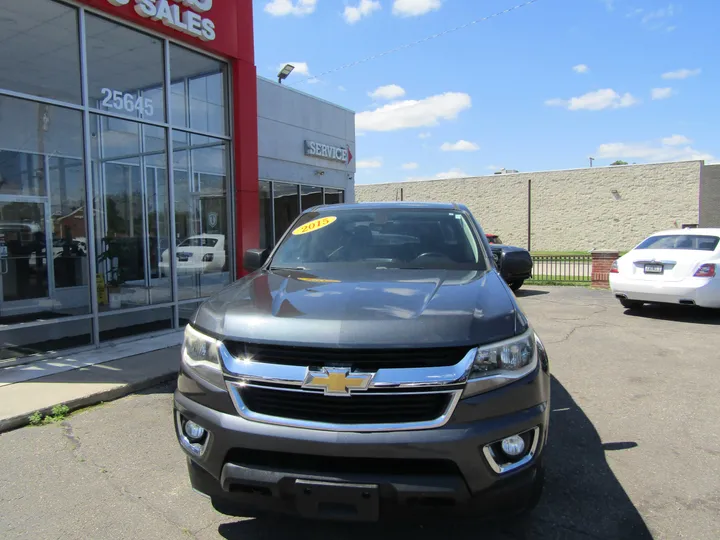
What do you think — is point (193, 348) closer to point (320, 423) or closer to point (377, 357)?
point (320, 423)

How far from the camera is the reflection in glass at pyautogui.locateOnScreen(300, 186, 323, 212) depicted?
1378 cm

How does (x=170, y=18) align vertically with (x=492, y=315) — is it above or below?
above

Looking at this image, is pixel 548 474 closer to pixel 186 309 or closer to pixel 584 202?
pixel 186 309

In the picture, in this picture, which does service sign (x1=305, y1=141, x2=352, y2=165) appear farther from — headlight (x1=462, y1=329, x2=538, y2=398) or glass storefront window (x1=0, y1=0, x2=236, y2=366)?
headlight (x1=462, y1=329, x2=538, y2=398)

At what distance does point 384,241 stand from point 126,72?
670 centimetres

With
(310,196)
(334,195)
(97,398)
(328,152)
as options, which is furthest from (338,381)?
(334,195)

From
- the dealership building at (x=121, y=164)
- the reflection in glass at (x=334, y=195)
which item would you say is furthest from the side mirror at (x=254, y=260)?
the reflection in glass at (x=334, y=195)

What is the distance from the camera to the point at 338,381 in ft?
6.86

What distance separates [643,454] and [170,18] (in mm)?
8241

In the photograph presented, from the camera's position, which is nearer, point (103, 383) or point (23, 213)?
point (103, 383)

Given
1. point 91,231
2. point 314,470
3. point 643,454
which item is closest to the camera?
point 314,470

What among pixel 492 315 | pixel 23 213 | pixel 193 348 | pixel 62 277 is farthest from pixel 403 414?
pixel 23 213

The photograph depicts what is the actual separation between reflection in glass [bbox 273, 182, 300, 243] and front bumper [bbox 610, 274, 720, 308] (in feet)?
26.6

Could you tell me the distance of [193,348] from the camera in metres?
2.48
